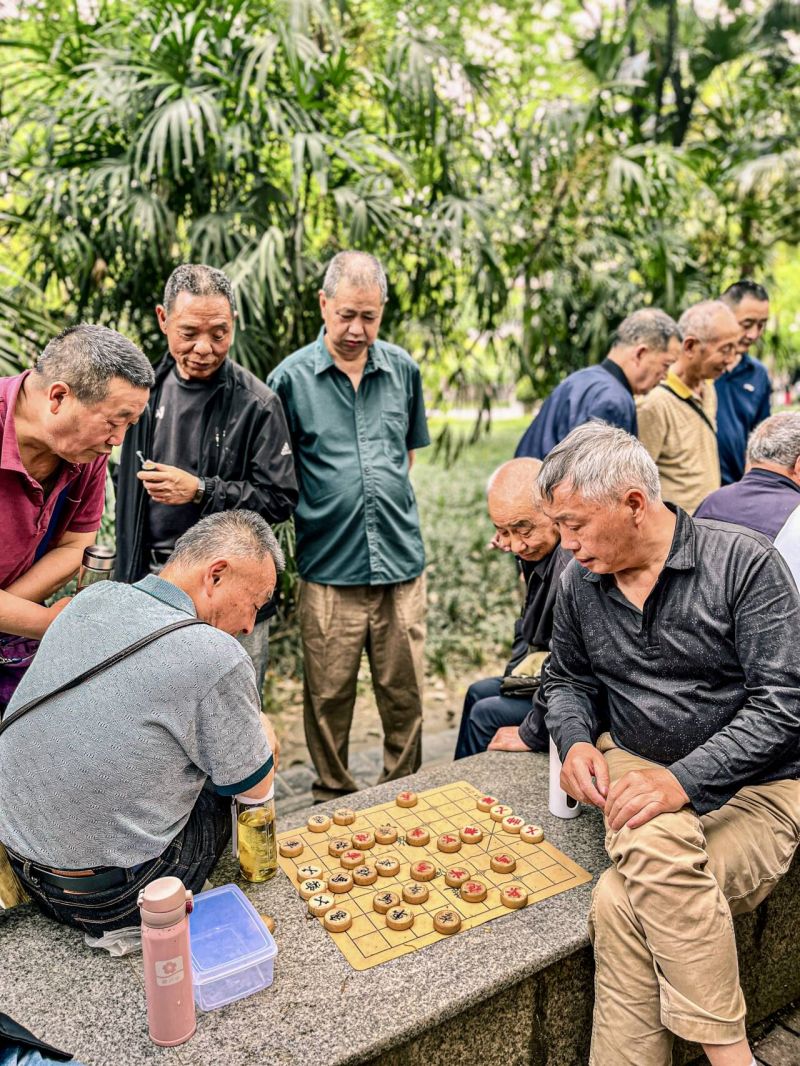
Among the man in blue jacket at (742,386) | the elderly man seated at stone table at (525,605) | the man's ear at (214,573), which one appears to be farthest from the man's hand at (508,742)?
the man in blue jacket at (742,386)

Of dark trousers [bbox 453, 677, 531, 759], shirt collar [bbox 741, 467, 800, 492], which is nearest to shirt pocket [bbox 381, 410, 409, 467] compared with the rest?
dark trousers [bbox 453, 677, 531, 759]

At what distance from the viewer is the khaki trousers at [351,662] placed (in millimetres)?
3234

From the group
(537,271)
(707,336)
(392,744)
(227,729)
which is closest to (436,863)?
(227,729)

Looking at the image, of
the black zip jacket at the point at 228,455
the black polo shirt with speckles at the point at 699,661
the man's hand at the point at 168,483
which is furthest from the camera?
the black zip jacket at the point at 228,455

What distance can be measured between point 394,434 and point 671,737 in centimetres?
161

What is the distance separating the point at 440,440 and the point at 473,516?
13.3 feet

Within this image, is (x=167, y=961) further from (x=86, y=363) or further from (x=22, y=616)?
(x=86, y=363)

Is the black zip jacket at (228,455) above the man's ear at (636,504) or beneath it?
beneath

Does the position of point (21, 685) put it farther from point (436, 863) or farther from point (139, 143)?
point (139, 143)

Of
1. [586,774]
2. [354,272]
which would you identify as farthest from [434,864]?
[354,272]

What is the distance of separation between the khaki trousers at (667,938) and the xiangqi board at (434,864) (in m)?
0.25

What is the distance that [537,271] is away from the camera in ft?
18.6

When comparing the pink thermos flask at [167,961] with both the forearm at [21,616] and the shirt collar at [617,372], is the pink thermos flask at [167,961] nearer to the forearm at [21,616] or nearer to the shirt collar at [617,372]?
the forearm at [21,616]

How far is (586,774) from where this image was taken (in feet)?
6.68
